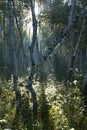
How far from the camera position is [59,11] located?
2728 cm

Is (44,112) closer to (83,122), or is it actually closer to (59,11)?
(83,122)

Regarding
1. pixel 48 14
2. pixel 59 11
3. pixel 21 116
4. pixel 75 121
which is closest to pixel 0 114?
pixel 21 116

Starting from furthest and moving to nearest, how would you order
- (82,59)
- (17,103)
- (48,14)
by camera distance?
(82,59)
(48,14)
(17,103)

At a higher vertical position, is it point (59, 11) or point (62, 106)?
point (59, 11)

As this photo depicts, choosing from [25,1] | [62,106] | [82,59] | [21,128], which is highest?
[25,1]

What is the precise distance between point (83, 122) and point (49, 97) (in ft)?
7.88

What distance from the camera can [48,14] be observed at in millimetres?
29266

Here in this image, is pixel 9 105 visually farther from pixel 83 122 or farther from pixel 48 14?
pixel 48 14

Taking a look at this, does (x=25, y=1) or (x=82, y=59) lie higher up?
(x=25, y=1)

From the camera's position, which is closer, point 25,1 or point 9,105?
point 9,105

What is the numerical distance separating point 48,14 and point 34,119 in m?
20.0

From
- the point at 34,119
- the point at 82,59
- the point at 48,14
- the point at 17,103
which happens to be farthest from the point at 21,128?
the point at 82,59

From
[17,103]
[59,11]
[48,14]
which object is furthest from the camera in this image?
[48,14]

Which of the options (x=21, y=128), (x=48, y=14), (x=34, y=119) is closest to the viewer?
(x=21, y=128)
